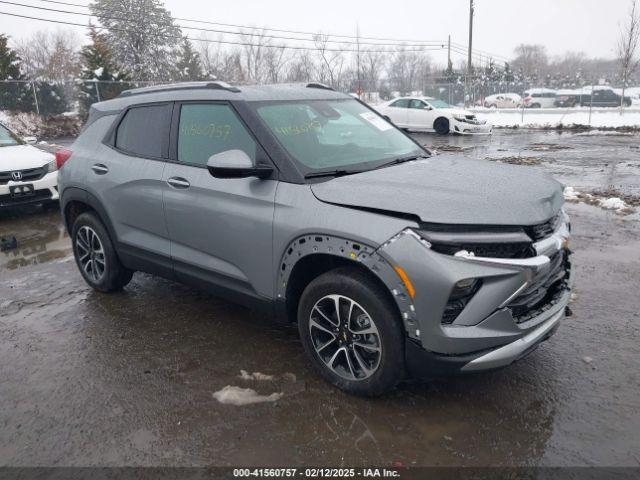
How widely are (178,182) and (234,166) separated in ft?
2.78

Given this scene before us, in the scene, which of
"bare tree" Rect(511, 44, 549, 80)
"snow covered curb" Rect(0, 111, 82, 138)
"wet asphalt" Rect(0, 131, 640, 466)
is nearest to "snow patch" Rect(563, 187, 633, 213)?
"wet asphalt" Rect(0, 131, 640, 466)

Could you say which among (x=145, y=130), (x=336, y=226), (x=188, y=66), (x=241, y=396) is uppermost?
(x=188, y=66)

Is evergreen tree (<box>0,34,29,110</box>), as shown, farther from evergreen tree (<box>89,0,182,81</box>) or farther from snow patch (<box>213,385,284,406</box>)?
snow patch (<box>213,385,284,406</box>)

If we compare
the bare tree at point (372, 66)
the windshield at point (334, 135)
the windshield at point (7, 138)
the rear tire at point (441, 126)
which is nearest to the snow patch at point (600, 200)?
the windshield at point (334, 135)

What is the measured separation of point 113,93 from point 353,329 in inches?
1114

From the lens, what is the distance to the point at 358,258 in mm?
2807

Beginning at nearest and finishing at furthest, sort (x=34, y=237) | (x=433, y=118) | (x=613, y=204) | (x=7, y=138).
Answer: (x=34, y=237) → (x=613, y=204) → (x=7, y=138) → (x=433, y=118)

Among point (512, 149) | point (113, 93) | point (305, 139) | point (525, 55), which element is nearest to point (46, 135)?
point (113, 93)

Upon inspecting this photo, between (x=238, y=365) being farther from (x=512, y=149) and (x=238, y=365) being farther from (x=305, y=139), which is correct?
(x=512, y=149)

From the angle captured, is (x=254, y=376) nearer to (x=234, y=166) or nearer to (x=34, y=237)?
(x=234, y=166)

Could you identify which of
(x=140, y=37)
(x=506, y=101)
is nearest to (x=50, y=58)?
(x=140, y=37)

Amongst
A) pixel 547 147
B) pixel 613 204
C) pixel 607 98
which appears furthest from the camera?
pixel 607 98

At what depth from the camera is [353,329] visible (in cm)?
299

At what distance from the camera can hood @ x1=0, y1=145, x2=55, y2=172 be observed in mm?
7852
